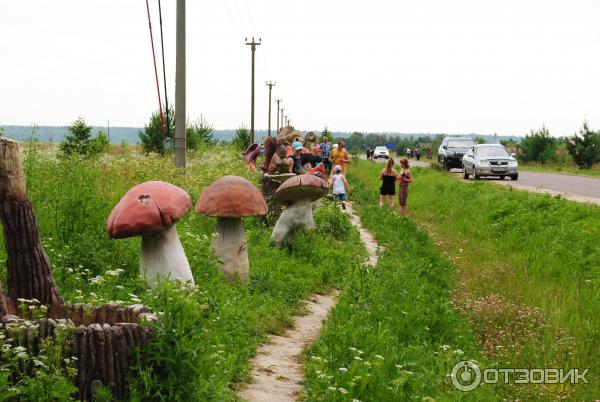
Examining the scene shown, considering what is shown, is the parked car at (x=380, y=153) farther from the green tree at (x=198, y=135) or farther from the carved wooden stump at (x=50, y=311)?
the carved wooden stump at (x=50, y=311)

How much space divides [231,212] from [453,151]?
28.2 meters

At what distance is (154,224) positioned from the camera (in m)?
6.32

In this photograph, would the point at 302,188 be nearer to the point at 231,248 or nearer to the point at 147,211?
the point at 231,248

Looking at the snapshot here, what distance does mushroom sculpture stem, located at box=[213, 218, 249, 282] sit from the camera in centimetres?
818

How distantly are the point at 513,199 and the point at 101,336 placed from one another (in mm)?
14498

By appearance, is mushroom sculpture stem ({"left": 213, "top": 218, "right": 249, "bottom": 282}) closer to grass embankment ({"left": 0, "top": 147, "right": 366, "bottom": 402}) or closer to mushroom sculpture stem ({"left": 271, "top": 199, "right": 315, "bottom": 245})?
grass embankment ({"left": 0, "top": 147, "right": 366, "bottom": 402})

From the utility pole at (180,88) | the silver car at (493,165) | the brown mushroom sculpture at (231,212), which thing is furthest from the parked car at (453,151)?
the brown mushroom sculpture at (231,212)

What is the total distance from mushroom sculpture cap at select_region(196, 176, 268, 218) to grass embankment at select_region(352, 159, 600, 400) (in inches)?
123

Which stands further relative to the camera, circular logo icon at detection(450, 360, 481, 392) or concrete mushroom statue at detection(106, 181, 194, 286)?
concrete mushroom statue at detection(106, 181, 194, 286)

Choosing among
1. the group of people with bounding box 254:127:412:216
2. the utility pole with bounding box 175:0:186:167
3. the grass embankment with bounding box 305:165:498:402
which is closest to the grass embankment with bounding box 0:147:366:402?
the grass embankment with bounding box 305:165:498:402

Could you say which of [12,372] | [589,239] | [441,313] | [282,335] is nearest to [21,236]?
[12,372]

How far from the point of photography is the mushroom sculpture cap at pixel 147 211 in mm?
6297

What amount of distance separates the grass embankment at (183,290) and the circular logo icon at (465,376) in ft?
5.89

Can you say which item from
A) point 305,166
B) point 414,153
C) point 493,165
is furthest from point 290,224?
point 414,153
